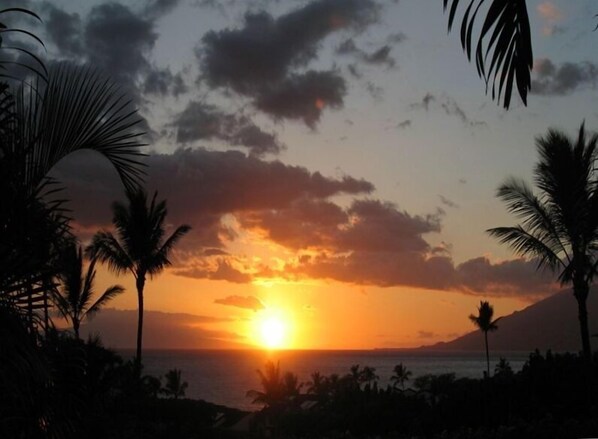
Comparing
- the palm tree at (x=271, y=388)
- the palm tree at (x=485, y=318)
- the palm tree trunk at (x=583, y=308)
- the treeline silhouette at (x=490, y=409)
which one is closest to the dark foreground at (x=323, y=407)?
the treeline silhouette at (x=490, y=409)

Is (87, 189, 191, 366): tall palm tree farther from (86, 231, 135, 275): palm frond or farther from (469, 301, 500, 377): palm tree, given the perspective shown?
(469, 301, 500, 377): palm tree

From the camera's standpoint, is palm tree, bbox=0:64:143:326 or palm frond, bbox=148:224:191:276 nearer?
palm tree, bbox=0:64:143:326

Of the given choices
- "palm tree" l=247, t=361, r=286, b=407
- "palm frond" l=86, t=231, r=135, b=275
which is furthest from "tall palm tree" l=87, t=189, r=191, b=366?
"palm tree" l=247, t=361, r=286, b=407

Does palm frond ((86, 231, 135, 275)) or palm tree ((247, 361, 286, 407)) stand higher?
palm frond ((86, 231, 135, 275))

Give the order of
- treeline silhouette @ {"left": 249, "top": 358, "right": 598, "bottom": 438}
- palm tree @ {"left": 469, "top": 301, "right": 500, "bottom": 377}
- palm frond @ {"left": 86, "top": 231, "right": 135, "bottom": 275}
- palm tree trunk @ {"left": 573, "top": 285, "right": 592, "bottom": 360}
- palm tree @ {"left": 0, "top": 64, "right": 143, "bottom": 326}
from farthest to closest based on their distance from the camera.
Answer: palm tree @ {"left": 469, "top": 301, "right": 500, "bottom": 377} → palm frond @ {"left": 86, "top": 231, "right": 135, "bottom": 275} → palm tree trunk @ {"left": 573, "top": 285, "right": 592, "bottom": 360} → treeline silhouette @ {"left": 249, "top": 358, "right": 598, "bottom": 438} → palm tree @ {"left": 0, "top": 64, "right": 143, "bottom": 326}

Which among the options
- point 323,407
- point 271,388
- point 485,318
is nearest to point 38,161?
point 323,407

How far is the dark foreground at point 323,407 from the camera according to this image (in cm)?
408

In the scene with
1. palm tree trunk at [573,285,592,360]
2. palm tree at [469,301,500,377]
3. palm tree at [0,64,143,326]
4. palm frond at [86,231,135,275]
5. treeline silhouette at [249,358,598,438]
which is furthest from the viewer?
palm tree at [469,301,500,377]

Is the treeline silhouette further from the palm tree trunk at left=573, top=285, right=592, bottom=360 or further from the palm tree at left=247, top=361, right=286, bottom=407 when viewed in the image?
the palm tree at left=247, top=361, right=286, bottom=407

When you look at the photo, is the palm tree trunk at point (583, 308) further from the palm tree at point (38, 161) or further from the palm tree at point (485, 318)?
the palm tree at point (485, 318)

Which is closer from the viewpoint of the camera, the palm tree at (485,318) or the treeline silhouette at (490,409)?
the treeline silhouette at (490,409)

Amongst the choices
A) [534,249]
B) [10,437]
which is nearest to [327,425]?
[534,249]

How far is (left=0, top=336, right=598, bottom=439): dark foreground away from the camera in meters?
4.08

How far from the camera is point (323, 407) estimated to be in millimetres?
27219
